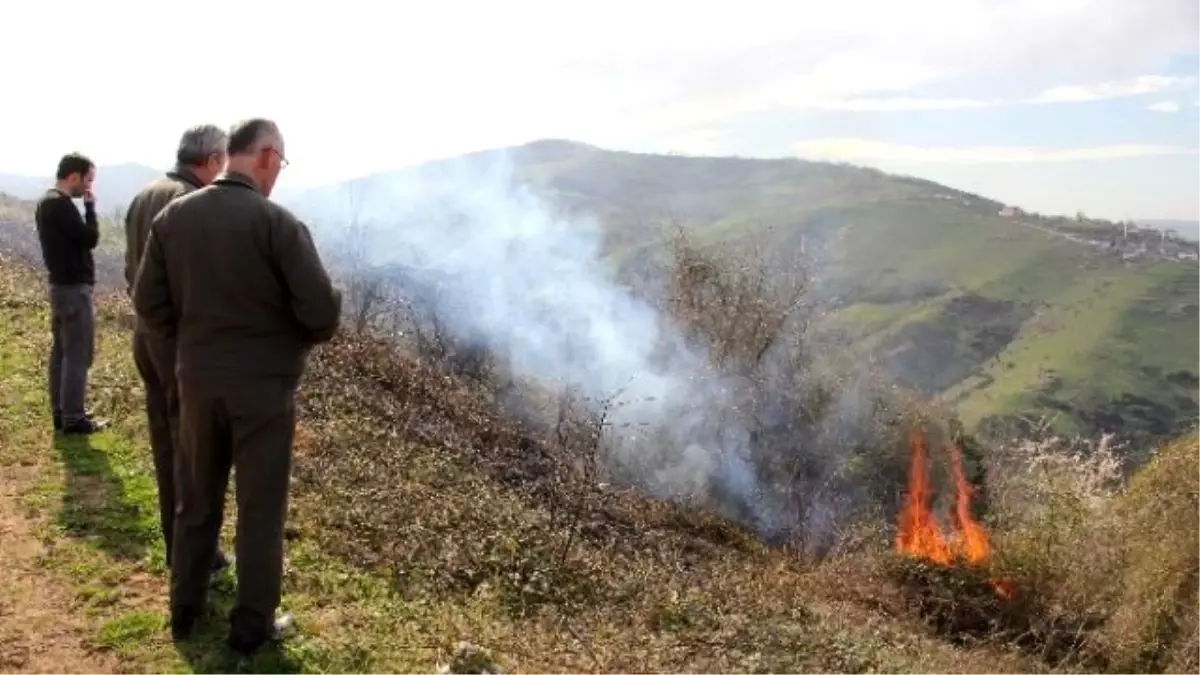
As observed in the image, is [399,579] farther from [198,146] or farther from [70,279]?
[70,279]

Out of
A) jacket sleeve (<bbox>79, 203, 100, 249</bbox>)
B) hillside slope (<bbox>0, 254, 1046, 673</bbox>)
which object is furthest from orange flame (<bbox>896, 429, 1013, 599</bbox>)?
jacket sleeve (<bbox>79, 203, 100, 249</bbox>)

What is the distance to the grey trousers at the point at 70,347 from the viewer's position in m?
7.88

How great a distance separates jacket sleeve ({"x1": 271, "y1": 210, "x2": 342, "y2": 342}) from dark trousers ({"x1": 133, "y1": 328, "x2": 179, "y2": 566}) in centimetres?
125

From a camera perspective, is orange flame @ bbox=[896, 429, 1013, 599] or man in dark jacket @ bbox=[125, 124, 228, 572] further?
orange flame @ bbox=[896, 429, 1013, 599]

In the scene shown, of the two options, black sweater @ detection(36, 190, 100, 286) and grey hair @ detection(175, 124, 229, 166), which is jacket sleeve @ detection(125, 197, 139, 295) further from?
black sweater @ detection(36, 190, 100, 286)

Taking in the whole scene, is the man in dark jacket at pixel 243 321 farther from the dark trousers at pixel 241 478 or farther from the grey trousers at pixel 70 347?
the grey trousers at pixel 70 347

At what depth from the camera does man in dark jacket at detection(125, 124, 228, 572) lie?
4.96m

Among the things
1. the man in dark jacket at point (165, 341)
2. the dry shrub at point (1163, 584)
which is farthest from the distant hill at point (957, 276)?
the man in dark jacket at point (165, 341)

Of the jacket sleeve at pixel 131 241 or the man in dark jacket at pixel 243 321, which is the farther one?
the jacket sleeve at pixel 131 241

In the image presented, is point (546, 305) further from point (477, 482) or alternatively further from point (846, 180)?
point (846, 180)

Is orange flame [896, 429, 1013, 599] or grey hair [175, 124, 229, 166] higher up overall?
grey hair [175, 124, 229, 166]

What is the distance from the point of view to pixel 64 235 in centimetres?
755

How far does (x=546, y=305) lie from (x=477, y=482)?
24610 millimetres

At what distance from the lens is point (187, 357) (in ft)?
13.8
